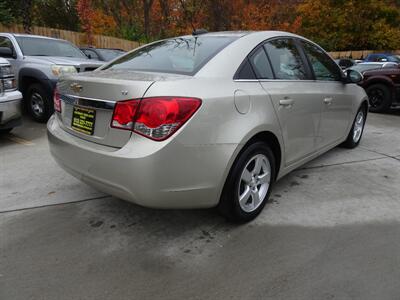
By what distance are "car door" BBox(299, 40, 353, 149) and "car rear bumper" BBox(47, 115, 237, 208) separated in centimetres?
174

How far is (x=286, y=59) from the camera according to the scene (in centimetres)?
346

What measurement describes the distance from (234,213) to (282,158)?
2.51 feet

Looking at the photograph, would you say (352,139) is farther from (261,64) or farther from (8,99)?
(8,99)

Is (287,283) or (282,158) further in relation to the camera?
(282,158)

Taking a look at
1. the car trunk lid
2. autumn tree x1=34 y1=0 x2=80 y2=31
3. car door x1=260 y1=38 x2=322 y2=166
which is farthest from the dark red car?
autumn tree x1=34 y1=0 x2=80 y2=31

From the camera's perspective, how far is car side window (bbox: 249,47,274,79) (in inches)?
117

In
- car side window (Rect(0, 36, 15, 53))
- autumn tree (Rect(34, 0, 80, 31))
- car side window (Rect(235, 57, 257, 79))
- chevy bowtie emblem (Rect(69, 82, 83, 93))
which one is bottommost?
chevy bowtie emblem (Rect(69, 82, 83, 93))

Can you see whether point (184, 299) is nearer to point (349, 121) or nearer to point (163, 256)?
point (163, 256)

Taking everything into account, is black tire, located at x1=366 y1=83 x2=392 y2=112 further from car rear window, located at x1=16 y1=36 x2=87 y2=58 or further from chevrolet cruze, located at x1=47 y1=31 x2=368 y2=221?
car rear window, located at x1=16 y1=36 x2=87 y2=58

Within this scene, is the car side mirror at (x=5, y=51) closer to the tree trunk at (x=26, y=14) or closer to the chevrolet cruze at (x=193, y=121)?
the chevrolet cruze at (x=193, y=121)

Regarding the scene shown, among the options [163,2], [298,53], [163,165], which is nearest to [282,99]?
[298,53]

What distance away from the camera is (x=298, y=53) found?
366 centimetres

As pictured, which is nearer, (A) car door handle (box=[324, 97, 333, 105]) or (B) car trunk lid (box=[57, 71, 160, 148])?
(B) car trunk lid (box=[57, 71, 160, 148])

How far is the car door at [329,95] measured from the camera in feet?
12.5
